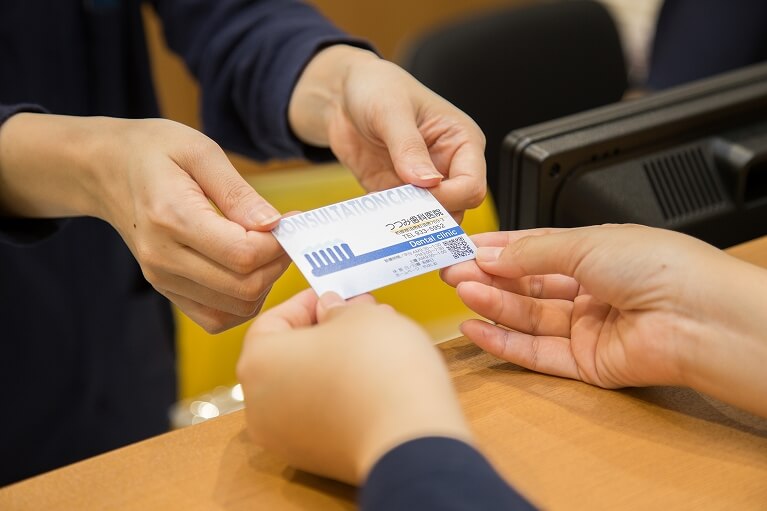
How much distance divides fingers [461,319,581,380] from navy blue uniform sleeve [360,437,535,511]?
220 millimetres

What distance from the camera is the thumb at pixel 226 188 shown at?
75 centimetres

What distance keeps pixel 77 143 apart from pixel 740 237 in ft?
2.40

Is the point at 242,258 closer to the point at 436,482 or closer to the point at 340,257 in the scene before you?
the point at 340,257

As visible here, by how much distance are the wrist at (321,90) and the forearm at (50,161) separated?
293mm

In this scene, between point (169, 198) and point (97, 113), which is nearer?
point (169, 198)

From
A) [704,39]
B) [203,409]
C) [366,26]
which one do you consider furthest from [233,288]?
[366,26]

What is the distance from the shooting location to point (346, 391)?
1.84ft

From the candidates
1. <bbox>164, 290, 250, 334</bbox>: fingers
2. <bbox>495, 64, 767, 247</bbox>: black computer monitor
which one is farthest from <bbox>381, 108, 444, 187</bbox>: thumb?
<bbox>164, 290, 250, 334</bbox>: fingers

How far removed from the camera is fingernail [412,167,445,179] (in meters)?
0.83

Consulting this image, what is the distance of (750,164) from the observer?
0.95 m

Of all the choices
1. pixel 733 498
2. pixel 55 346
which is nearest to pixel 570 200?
pixel 733 498

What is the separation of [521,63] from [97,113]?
846 mm

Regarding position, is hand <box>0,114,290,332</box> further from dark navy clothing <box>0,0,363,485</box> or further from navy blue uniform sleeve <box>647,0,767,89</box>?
navy blue uniform sleeve <box>647,0,767,89</box>

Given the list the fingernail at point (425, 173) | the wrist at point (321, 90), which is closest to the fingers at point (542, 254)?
the fingernail at point (425, 173)
